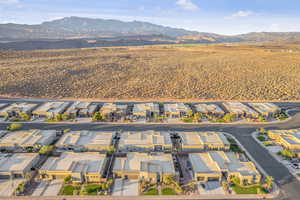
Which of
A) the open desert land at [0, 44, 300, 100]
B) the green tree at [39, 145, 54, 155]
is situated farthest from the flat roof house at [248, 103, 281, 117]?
the green tree at [39, 145, 54, 155]

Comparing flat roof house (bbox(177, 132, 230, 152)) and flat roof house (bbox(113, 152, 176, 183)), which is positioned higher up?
flat roof house (bbox(177, 132, 230, 152))

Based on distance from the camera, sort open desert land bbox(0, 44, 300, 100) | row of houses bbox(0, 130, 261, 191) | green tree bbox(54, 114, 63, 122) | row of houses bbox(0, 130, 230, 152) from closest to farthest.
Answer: row of houses bbox(0, 130, 261, 191), row of houses bbox(0, 130, 230, 152), green tree bbox(54, 114, 63, 122), open desert land bbox(0, 44, 300, 100)

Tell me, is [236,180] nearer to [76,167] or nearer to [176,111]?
[76,167]

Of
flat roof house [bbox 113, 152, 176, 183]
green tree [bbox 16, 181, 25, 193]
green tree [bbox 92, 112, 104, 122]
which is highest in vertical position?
green tree [bbox 92, 112, 104, 122]

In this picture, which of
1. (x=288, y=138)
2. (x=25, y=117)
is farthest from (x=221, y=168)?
(x=25, y=117)

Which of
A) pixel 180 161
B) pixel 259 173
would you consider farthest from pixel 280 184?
pixel 180 161

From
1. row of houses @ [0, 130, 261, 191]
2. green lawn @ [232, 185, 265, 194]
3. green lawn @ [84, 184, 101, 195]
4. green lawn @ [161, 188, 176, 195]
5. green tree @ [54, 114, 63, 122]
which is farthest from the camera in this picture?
green tree @ [54, 114, 63, 122]

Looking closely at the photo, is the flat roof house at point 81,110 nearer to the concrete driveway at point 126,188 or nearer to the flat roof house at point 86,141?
the flat roof house at point 86,141

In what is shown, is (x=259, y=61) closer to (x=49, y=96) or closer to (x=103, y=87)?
(x=103, y=87)

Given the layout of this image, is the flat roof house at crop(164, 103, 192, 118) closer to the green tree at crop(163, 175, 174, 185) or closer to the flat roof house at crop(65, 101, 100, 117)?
the flat roof house at crop(65, 101, 100, 117)
